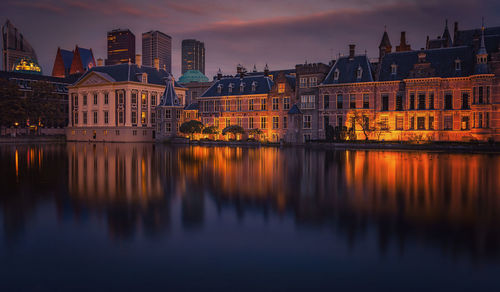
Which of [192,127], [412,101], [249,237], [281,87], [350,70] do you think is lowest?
[249,237]

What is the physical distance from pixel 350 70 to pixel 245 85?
20.6 m

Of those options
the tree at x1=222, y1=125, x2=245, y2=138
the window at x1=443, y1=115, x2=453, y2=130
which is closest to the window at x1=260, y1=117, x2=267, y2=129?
the tree at x1=222, y1=125, x2=245, y2=138

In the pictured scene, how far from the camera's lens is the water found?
7.79 m

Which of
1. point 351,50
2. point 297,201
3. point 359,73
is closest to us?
point 297,201

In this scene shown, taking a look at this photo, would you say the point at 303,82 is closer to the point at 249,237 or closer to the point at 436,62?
the point at 436,62

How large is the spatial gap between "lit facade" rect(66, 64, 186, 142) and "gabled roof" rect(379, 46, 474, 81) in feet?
170

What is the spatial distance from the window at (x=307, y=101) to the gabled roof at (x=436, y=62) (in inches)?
460

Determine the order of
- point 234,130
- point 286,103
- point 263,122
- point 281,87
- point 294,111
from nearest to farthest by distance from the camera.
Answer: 1. point 294,111
2. point 286,103
3. point 281,87
4. point 234,130
5. point 263,122

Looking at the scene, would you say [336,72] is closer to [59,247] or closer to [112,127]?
[112,127]

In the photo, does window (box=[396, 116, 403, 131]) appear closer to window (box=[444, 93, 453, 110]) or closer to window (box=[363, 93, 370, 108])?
window (box=[363, 93, 370, 108])

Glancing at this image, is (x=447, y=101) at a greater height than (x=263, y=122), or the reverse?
(x=447, y=101)

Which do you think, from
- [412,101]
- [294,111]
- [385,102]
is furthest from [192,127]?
[412,101]

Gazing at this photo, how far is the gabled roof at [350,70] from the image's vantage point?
62.6 metres

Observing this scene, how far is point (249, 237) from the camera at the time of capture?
1051 centimetres
